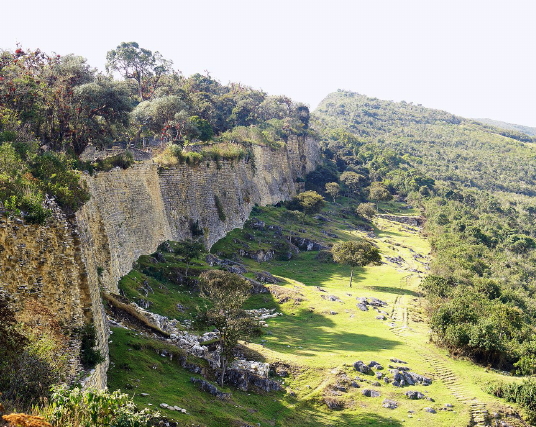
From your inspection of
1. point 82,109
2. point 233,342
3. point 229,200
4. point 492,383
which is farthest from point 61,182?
point 229,200

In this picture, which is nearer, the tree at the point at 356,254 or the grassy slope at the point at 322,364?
the grassy slope at the point at 322,364

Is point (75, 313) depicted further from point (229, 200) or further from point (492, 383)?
point (229, 200)

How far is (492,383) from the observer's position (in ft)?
105

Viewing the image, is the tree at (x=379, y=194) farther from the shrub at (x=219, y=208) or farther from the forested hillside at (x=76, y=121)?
the shrub at (x=219, y=208)

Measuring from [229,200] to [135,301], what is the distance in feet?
125

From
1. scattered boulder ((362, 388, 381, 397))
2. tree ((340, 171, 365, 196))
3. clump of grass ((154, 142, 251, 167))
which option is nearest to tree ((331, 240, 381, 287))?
clump of grass ((154, 142, 251, 167))

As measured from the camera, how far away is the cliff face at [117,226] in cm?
1750

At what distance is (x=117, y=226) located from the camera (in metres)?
39.5

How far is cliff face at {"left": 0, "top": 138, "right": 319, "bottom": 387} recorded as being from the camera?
1750 centimetres

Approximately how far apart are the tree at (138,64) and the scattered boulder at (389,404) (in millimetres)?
73191

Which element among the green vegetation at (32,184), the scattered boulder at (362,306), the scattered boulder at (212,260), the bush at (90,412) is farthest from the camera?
the scattered boulder at (212,260)

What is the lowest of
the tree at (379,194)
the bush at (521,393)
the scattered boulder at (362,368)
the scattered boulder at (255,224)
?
the scattered boulder at (362,368)

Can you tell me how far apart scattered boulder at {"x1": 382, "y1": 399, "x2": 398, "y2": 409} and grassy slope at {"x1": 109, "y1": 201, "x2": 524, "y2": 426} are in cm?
31

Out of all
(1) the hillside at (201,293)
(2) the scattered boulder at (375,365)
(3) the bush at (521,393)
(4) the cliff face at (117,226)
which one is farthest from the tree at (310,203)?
(3) the bush at (521,393)
